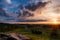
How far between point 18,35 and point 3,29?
18 centimetres

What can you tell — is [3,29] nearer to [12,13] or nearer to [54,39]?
[12,13]

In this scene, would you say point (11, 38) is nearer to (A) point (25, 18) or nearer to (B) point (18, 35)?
(B) point (18, 35)

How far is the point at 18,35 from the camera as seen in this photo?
1.81m

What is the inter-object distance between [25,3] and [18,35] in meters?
0.36

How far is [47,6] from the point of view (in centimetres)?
182

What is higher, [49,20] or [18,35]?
[49,20]

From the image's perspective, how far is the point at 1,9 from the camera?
5.99 feet

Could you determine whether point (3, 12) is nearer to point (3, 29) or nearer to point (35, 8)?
point (3, 29)

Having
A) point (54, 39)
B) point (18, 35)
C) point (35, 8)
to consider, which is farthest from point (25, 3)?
point (54, 39)

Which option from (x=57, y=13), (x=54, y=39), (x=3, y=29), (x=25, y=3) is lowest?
(x=54, y=39)

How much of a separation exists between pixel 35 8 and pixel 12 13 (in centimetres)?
26

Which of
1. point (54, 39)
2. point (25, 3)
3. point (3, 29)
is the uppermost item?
point (25, 3)

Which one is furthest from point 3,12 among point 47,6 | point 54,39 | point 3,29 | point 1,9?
point 54,39

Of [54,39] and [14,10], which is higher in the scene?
[14,10]
